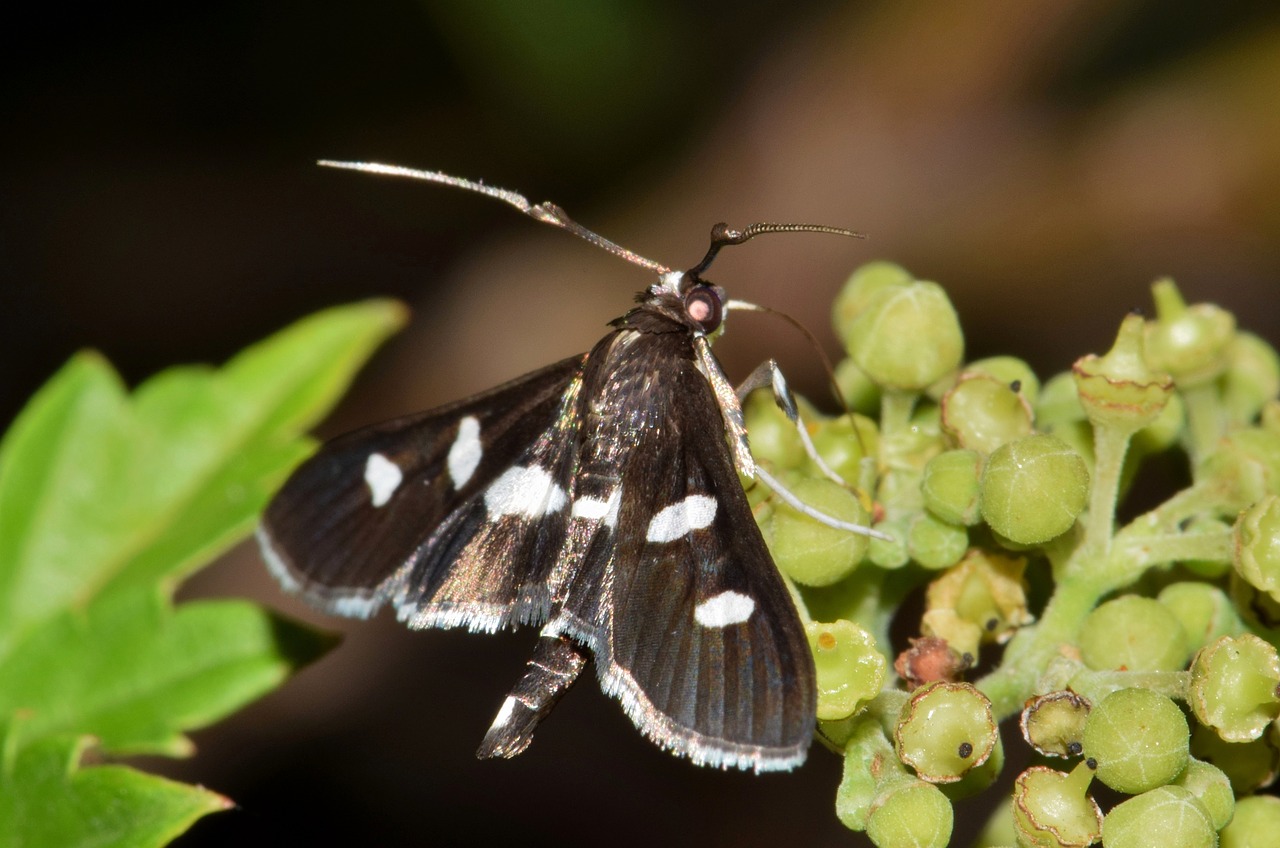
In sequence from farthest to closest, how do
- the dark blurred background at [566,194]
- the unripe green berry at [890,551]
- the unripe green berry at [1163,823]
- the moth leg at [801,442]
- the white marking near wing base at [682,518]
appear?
1. the dark blurred background at [566,194]
2. the white marking near wing base at [682,518]
3. the unripe green berry at [890,551]
4. the moth leg at [801,442]
5. the unripe green berry at [1163,823]

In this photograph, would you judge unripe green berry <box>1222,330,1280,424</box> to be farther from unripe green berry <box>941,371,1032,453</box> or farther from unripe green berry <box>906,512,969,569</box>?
unripe green berry <box>906,512,969,569</box>

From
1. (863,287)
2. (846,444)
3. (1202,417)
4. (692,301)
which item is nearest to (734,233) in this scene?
(692,301)

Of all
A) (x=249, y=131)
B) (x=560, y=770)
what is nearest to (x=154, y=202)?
(x=249, y=131)

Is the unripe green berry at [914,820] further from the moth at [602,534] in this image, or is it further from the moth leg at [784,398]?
the moth leg at [784,398]

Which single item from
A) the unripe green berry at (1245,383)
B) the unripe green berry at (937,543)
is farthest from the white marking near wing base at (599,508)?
the unripe green berry at (1245,383)

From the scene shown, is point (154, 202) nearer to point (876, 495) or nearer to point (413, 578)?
point (413, 578)

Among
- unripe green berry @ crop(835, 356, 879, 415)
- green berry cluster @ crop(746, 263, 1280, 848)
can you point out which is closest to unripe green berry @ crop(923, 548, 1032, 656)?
green berry cluster @ crop(746, 263, 1280, 848)
